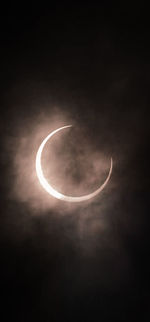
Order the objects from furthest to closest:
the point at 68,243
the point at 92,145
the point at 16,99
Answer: the point at 68,243 → the point at 92,145 → the point at 16,99

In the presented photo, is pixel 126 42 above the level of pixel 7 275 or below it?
above

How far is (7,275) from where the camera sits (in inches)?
213

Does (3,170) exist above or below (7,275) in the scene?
above

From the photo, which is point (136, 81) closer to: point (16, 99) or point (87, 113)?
point (87, 113)

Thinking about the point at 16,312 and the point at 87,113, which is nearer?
the point at 87,113

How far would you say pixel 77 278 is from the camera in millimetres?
5469

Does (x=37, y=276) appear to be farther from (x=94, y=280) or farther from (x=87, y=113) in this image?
(x=87, y=113)

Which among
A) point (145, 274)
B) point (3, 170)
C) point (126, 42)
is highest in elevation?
point (126, 42)

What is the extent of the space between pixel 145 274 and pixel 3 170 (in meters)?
4.40

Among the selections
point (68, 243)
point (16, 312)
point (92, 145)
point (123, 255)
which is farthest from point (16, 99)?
point (16, 312)

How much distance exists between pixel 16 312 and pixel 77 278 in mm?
1689

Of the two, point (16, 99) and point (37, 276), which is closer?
point (16, 99)

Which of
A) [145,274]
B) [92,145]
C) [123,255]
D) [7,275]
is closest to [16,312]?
[7,275]

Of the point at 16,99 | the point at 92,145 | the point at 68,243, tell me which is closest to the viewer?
the point at 16,99
